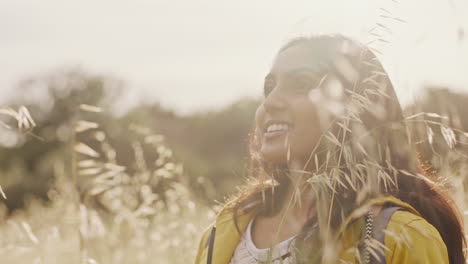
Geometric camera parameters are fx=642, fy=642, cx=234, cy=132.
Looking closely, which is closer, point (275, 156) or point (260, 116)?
point (275, 156)

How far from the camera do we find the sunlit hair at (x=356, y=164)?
1567 mm

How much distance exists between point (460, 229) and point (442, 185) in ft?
0.62

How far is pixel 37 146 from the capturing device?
24203 millimetres

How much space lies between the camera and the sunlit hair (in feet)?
5.14

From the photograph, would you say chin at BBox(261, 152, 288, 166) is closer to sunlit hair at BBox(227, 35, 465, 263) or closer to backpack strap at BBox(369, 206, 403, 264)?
sunlit hair at BBox(227, 35, 465, 263)

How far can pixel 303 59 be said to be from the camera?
2250 millimetres

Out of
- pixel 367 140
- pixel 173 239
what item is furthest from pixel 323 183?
pixel 173 239

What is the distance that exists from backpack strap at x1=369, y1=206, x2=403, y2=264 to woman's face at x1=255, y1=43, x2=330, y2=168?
0.38 m

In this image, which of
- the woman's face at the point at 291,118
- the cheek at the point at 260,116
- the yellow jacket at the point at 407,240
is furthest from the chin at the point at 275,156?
the yellow jacket at the point at 407,240

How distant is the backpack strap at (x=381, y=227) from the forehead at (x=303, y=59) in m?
0.61

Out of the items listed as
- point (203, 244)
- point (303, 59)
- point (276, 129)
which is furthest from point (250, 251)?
point (303, 59)

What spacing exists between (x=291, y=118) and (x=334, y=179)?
59 centimetres

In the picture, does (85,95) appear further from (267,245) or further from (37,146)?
(267,245)

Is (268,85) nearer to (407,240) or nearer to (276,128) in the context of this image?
(276,128)
